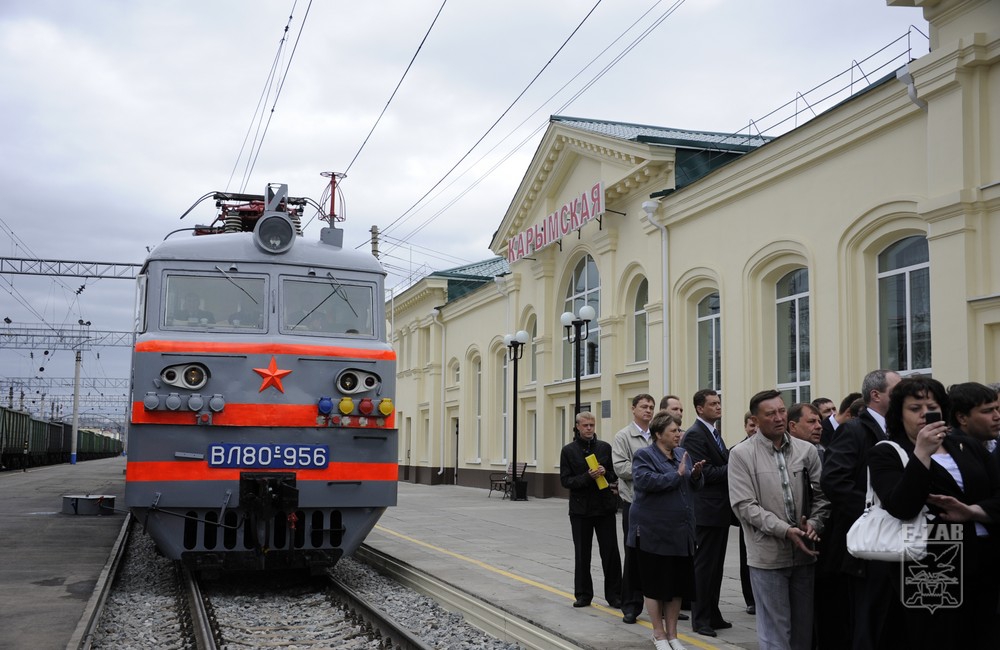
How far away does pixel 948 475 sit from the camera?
15.5 ft

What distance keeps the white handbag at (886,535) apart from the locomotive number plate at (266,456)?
19.7 feet

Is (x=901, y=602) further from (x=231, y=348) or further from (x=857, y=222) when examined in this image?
(x=857, y=222)

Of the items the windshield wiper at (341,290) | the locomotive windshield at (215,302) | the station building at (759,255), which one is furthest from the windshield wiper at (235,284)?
the station building at (759,255)

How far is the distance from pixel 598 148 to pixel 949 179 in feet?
36.4

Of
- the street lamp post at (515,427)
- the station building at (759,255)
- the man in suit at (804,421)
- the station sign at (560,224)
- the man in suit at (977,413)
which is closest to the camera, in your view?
the man in suit at (977,413)

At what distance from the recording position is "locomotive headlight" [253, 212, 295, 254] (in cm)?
1067

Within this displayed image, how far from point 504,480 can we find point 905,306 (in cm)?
1459

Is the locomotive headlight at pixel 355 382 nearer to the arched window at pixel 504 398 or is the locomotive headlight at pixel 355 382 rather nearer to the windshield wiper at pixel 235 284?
the windshield wiper at pixel 235 284

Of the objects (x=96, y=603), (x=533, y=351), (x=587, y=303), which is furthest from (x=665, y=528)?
(x=533, y=351)

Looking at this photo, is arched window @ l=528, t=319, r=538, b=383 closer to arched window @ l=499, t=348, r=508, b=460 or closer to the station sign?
arched window @ l=499, t=348, r=508, b=460

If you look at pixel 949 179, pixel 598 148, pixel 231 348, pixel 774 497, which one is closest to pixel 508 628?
pixel 774 497

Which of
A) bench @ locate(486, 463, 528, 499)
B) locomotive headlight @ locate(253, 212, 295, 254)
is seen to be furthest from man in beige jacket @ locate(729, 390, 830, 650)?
bench @ locate(486, 463, 528, 499)

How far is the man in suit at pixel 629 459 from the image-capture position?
8484 millimetres

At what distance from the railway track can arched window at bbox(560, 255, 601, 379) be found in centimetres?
1331
